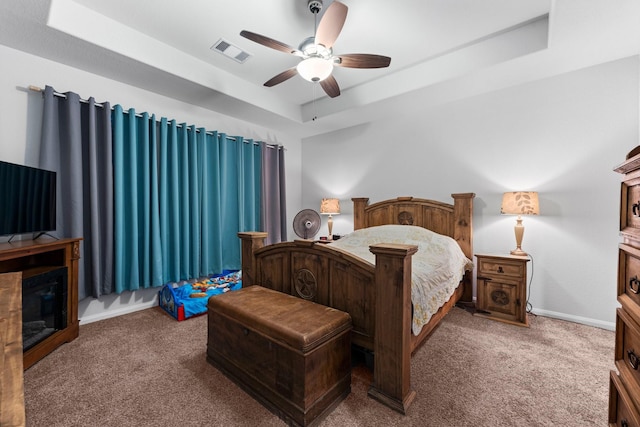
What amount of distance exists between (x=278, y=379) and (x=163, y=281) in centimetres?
221

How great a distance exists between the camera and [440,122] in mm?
3451

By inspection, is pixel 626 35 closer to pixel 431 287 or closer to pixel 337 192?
pixel 431 287

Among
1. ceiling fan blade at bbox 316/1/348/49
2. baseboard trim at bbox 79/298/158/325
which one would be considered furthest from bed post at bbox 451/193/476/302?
baseboard trim at bbox 79/298/158/325

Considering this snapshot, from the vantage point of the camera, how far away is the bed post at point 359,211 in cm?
395

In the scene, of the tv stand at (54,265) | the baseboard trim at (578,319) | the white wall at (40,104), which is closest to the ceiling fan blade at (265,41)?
the white wall at (40,104)

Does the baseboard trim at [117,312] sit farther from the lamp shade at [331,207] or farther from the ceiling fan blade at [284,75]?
the ceiling fan blade at [284,75]

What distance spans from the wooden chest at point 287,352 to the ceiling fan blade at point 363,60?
183 cm

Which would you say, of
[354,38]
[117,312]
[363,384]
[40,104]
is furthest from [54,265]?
[354,38]

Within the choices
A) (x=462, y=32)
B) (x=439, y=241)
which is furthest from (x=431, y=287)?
(x=462, y=32)

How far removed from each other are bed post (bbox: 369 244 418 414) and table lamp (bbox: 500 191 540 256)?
72.7 inches

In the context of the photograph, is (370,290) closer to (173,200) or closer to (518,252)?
(518,252)

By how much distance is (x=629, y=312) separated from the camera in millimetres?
967

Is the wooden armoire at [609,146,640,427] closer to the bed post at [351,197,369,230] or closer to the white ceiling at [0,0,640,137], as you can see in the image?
the white ceiling at [0,0,640,137]

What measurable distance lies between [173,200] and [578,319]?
4.36m
